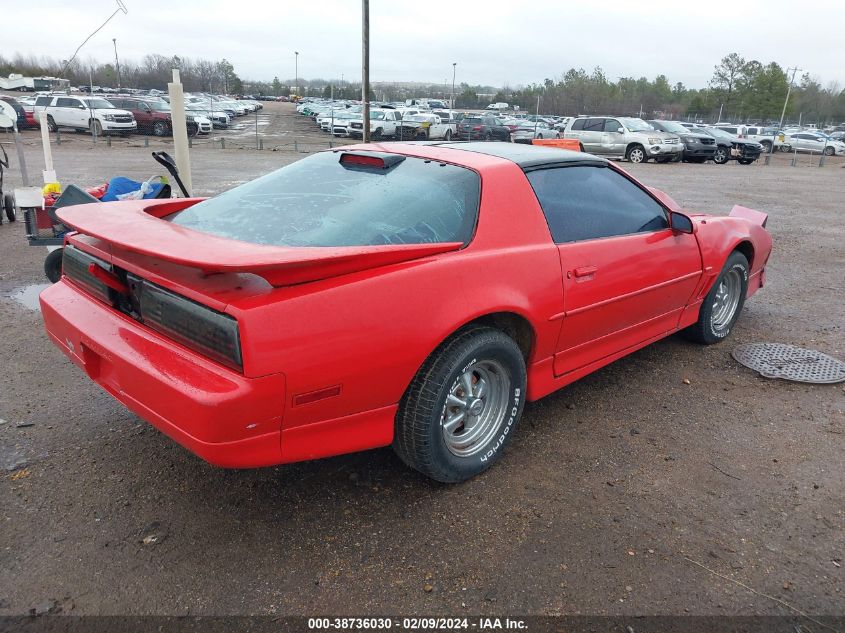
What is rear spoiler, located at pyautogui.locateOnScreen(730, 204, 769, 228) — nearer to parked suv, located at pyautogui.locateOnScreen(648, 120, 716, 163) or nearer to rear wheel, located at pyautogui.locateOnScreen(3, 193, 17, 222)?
rear wheel, located at pyautogui.locateOnScreen(3, 193, 17, 222)

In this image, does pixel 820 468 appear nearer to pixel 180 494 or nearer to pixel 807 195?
pixel 180 494

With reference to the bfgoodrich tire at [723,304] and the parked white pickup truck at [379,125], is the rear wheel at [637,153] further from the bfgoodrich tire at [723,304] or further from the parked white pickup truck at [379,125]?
the bfgoodrich tire at [723,304]

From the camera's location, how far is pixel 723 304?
4594mm

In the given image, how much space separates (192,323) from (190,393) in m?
0.27

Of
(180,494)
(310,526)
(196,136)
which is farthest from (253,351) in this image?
(196,136)

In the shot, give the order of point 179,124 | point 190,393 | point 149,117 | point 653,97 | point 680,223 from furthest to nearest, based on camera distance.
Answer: point 653,97 → point 149,117 → point 179,124 → point 680,223 → point 190,393

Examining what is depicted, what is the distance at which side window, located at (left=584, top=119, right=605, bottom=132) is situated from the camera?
22816 mm

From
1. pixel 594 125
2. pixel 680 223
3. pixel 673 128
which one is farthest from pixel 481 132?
pixel 680 223

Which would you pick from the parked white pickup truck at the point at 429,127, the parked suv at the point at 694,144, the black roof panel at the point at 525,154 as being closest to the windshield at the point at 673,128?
the parked suv at the point at 694,144

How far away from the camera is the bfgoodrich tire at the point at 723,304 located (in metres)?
4.33

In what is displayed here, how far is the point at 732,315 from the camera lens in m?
4.67

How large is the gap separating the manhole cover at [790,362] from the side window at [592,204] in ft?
4.10

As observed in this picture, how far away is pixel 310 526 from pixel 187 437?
→ 2.20ft

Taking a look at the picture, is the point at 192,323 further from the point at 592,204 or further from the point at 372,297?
the point at 592,204
